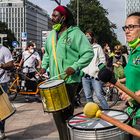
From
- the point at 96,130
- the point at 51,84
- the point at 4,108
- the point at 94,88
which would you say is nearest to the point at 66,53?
the point at 51,84

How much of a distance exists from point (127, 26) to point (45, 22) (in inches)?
7205

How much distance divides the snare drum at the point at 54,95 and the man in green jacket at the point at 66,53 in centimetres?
30

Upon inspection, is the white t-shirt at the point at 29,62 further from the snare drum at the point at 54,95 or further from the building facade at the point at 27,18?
the building facade at the point at 27,18

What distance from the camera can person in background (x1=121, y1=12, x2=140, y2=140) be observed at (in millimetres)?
3266

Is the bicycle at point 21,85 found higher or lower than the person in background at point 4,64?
lower

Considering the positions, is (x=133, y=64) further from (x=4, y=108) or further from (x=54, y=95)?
(x=4, y=108)

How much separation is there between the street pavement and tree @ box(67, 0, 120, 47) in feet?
177

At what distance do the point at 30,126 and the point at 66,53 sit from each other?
11.3ft

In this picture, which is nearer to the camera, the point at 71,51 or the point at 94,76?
the point at 71,51

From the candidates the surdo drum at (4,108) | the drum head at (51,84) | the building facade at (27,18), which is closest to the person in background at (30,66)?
the surdo drum at (4,108)

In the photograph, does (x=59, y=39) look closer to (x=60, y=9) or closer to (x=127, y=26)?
(x=60, y=9)

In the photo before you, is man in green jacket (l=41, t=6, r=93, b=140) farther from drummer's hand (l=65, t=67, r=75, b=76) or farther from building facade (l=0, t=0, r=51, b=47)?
building facade (l=0, t=0, r=51, b=47)

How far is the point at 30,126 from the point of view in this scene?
829cm

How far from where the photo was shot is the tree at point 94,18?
65.3 m
